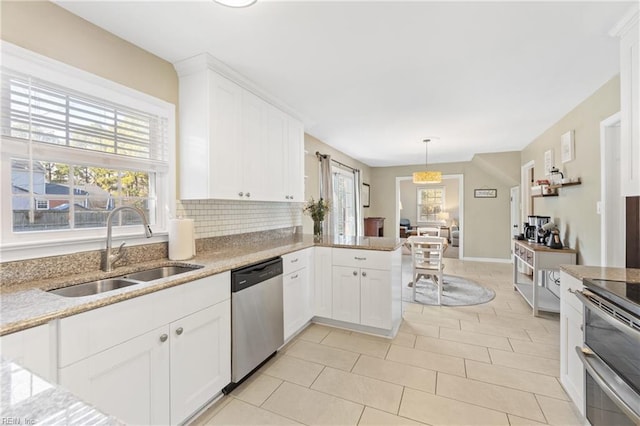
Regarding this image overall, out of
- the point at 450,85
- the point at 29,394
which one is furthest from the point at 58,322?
the point at 450,85

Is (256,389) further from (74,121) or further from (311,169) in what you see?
(311,169)

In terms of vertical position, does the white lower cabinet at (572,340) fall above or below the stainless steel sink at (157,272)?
below

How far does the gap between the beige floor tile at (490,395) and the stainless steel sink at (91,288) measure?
2.22m

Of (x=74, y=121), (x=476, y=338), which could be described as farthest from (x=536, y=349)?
(x=74, y=121)

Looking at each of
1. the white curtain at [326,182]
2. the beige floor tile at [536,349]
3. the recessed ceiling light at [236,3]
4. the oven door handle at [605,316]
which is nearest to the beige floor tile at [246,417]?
the oven door handle at [605,316]

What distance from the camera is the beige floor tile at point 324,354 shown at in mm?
2348

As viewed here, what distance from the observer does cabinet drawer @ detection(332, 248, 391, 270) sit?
110 inches

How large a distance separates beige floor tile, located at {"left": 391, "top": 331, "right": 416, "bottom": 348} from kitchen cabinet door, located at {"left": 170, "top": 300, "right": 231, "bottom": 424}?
1.58 meters

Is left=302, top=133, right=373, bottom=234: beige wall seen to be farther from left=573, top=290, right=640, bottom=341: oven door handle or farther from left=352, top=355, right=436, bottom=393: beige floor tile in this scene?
left=573, top=290, right=640, bottom=341: oven door handle

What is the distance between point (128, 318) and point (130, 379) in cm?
30

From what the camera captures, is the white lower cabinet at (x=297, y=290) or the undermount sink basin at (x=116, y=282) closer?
the undermount sink basin at (x=116, y=282)

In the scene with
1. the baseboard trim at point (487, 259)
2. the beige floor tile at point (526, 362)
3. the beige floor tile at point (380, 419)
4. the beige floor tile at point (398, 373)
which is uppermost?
the baseboard trim at point (487, 259)

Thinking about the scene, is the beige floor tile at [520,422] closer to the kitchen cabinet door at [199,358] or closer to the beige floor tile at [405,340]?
the beige floor tile at [405,340]

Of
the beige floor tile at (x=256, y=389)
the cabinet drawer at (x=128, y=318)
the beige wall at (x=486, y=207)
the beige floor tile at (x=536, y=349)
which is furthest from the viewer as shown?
the beige wall at (x=486, y=207)
